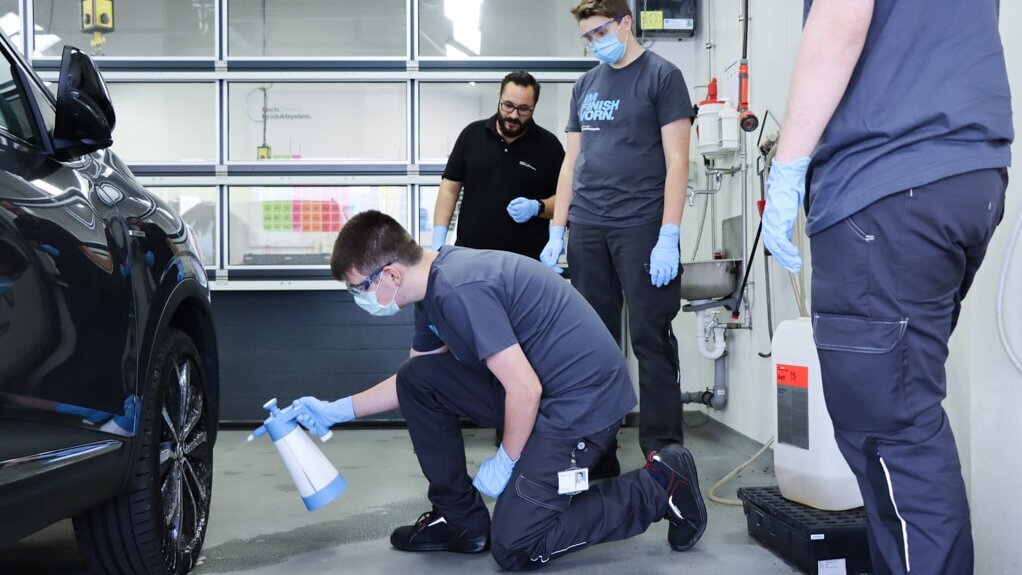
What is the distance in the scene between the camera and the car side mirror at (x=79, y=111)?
1707mm

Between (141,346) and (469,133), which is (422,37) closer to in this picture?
(469,133)

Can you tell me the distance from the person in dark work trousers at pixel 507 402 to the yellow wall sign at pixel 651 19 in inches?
97.7

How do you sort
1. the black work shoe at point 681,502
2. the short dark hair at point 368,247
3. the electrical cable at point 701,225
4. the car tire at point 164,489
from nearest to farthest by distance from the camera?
the car tire at point 164,489, the short dark hair at point 368,247, the black work shoe at point 681,502, the electrical cable at point 701,225

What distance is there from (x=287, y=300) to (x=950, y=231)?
3.74 m

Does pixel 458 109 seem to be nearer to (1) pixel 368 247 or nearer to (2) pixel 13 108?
(1) pixel 368 247

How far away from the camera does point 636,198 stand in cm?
298

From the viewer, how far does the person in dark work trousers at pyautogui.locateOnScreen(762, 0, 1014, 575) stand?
1390 millimetres

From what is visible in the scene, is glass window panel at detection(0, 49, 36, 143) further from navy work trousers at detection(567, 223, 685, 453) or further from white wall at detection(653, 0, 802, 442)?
white wall at detection(653, 0, 802, 442)

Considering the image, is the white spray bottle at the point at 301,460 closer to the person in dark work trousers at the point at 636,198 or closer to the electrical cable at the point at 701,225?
the person in dark work trousers at the point at 636,198

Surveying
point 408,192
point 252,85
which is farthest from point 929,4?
point 252,85

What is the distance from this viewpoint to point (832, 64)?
143 cm

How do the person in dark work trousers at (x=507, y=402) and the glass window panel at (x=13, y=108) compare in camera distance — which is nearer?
the glass window panel at (x=13, y=108)

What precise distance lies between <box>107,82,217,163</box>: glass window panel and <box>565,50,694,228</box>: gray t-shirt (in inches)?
94.7

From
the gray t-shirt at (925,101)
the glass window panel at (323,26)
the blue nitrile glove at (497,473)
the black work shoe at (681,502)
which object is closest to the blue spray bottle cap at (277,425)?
the blue nitrile glove at (497,473)
